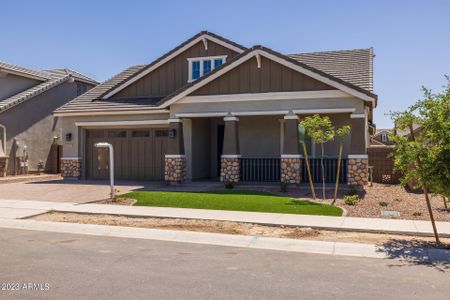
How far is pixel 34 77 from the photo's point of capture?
27125 millimetres

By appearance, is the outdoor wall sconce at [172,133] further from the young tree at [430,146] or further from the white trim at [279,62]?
the young tree at [430,146]

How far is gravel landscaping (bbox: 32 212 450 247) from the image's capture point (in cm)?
989

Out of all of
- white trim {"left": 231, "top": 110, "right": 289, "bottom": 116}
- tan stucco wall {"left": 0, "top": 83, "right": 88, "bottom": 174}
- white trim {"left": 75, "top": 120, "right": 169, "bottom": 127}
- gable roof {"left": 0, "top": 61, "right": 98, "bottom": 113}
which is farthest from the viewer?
gable roof {"left": 0, "top": 61, "right": 98, "bottom": 113}

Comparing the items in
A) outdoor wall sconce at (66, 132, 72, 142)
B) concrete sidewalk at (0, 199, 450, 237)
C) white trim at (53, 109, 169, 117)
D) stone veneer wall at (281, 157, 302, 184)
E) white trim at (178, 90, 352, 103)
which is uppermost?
white trim at (178, 90, 352, 103)

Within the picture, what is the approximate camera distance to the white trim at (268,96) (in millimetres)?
16969

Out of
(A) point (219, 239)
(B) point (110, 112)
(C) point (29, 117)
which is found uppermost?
(C) point (29, 117)

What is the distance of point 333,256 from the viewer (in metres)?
8.37

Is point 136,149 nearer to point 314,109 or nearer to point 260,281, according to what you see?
point 314,109

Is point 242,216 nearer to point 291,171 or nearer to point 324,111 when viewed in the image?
point 291,171

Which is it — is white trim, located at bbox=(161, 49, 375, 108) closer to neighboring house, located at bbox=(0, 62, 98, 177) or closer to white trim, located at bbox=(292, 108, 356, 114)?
white trim, located at bbox=(292, 108, 356, 114)

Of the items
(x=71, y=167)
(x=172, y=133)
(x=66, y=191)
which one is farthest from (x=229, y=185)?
(x=71, y=167)

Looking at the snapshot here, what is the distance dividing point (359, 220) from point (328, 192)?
4.48 metres

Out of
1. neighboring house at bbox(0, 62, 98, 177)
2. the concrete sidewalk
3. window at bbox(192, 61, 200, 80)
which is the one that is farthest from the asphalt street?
neighboring house at bbox(0, 62, 98, 177)

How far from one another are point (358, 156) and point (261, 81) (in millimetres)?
4717
